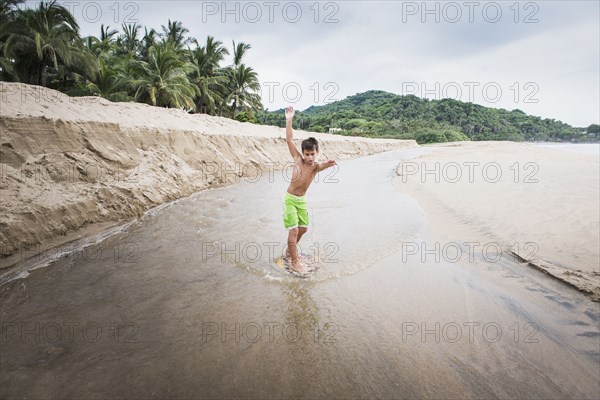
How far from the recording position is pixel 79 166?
4.22 m

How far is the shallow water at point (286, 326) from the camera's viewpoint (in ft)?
5.33

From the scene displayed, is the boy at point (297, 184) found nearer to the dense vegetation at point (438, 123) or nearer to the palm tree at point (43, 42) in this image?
the palm tree at point (43, 42)

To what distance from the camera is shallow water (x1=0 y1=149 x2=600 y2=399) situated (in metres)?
1.62

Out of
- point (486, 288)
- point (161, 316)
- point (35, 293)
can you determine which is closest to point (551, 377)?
point (486, 288)

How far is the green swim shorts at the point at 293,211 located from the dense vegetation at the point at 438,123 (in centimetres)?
5392

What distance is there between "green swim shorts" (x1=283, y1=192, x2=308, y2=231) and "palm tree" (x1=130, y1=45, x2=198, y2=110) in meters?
18.5

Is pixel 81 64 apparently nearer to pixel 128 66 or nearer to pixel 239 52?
pixel 128 66

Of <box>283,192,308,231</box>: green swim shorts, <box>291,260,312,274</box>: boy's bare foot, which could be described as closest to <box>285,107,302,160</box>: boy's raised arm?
<box>283,192,308,231</box>: green swim shorts

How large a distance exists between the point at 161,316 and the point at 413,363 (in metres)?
1.85

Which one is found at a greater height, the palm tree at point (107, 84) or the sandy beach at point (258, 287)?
the palm tree at point (107, 84)

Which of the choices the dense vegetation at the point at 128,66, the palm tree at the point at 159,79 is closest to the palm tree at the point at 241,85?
the dense vegetation at the point at 128,66

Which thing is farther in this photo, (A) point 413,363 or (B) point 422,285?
(B) point 422,285

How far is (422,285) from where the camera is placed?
2814 millimetres

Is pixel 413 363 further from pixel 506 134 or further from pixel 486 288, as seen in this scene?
pixel 506 134
